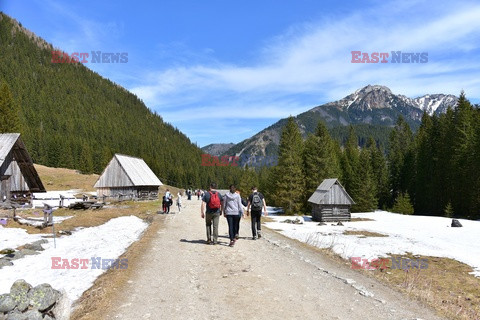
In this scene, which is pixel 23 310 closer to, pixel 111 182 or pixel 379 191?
pixel 111 182

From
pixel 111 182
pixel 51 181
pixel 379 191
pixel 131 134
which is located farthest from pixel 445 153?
pixel 131 134

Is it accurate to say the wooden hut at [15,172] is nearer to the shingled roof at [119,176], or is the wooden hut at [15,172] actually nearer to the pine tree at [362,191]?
the shingled roof at [119,176]

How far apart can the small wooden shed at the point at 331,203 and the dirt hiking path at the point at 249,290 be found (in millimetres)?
26799

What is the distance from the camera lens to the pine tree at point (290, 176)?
156 ft

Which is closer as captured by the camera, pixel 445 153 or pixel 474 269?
pixel 474 269

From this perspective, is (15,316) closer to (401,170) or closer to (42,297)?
(42,297)

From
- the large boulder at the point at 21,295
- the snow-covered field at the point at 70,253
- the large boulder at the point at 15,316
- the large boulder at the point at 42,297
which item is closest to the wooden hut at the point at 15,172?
A: the snow-covered field at the point at 70,253

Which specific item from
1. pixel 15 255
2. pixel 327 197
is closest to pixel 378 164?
pixel 327 197

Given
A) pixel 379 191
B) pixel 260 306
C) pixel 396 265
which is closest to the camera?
pixel 260 306

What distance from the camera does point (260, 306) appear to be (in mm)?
7152

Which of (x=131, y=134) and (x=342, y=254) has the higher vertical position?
(x=131, y=134)

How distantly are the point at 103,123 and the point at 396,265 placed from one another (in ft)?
639

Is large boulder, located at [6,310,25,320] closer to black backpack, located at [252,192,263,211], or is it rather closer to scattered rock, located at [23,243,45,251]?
scattered rock, located at [23,243,45,251]

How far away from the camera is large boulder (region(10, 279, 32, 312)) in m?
6.22
